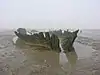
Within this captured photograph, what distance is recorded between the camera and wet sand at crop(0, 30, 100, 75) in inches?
38.4

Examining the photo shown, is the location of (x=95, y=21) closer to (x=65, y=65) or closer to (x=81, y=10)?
(x=81, y=10)

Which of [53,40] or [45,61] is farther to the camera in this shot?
[53,40]

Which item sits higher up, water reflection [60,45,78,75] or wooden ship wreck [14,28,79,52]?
wooden ship wreck [14,28,79,52]

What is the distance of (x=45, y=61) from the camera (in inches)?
44.0

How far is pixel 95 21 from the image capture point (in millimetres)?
2176

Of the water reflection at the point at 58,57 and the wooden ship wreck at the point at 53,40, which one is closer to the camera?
the water reflection at the point at 58,57

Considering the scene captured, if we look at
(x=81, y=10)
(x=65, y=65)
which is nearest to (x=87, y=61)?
(x=65, y=65)

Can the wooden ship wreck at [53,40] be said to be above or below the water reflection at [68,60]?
above

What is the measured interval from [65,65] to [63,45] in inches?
8.9

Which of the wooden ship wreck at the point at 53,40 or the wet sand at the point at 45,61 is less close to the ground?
the wooden ship wreck at the point at 53,40

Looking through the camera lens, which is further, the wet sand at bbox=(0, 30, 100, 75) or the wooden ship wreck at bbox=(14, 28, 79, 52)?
the wooden ship wreck at bbox=(14, 28, 79, 52)

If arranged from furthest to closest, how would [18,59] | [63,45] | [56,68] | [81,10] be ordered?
1. [81,10]
2. [63,45]
3. [18,59]
4. [56,68]

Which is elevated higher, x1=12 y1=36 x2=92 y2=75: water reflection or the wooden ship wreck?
the wooden ship wreck

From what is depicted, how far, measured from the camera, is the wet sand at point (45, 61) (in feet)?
3.20
